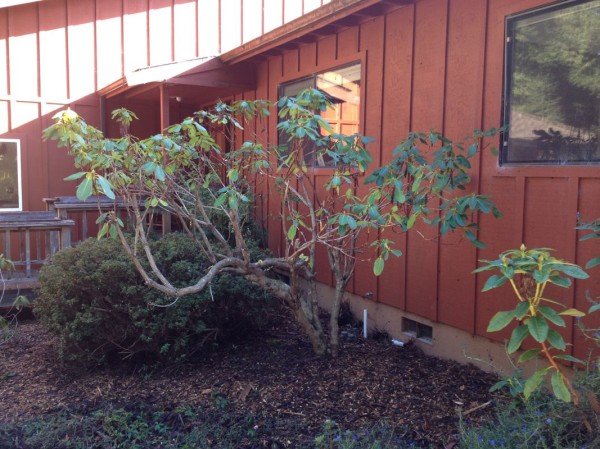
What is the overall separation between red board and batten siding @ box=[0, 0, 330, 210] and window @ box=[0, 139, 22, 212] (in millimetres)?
98

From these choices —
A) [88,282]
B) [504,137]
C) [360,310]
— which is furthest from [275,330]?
[504,137]

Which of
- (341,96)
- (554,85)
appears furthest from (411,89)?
(554,85)

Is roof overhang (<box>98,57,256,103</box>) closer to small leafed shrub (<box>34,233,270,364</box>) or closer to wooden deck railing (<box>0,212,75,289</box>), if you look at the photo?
wooden deck railing (<box>0,212,75,289</box>)

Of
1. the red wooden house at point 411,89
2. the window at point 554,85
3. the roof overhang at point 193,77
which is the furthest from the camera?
the roof overhang at point 193,77

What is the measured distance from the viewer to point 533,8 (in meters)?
4.04

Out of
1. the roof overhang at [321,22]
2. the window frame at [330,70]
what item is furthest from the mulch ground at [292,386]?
the roof overhang at [321,22]

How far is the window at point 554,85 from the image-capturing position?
3715mm

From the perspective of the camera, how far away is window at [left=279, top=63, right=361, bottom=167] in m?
6.18

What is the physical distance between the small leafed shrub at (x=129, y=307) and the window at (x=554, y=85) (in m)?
2.72

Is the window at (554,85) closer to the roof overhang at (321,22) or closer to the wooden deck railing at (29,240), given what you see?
the roof overhang at (321,22)

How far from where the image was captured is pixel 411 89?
5.25 m

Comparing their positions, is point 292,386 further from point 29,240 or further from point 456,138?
point 29,240

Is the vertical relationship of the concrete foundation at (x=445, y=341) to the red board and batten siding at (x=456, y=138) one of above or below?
below

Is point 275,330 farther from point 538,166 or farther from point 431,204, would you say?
point 538,166
